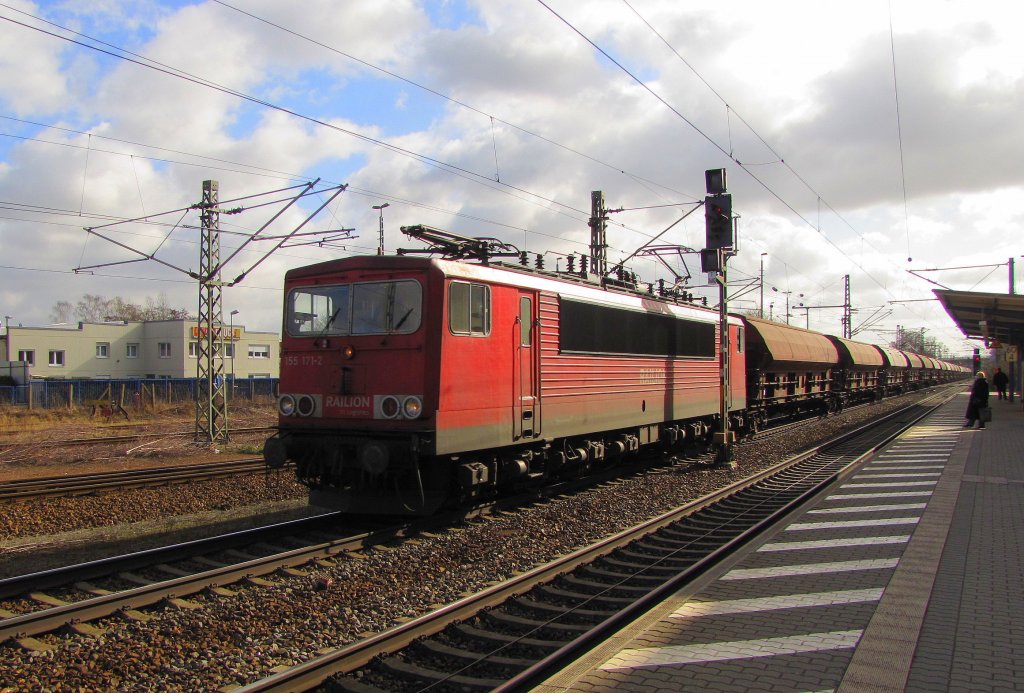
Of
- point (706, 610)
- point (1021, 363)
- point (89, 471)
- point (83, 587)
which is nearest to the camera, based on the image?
point (706, 610)

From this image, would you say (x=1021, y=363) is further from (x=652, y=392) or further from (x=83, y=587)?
(x=83, y=587)

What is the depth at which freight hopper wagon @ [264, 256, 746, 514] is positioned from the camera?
9.14 meters

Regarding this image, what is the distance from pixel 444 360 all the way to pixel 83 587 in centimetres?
432

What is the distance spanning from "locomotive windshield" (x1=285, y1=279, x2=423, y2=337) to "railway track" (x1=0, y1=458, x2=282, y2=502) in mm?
5700

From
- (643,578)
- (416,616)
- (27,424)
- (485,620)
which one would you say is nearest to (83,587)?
(416,616)

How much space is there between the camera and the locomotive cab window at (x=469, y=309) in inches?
371

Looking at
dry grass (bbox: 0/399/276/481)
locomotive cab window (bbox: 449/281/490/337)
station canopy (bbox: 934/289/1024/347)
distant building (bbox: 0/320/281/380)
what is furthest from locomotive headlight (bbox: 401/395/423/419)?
distant building (bbox: 0/320/281/380)

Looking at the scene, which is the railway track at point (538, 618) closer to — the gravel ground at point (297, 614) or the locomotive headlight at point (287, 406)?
the gravel ground at point (297, 614)

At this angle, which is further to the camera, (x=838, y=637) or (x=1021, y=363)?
(x=1021, y=363)

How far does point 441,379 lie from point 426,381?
0.18 m

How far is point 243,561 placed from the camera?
26.5 ft

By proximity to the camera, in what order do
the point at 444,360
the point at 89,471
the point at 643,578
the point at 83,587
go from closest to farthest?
the point at 83,587, the point at 643,578, the point at 444,360, the point at 89,471

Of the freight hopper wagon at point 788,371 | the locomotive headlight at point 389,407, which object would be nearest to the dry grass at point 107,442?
the locomotive headlight at point 389,407

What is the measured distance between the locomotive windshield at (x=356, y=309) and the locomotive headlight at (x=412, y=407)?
847 millimetres
